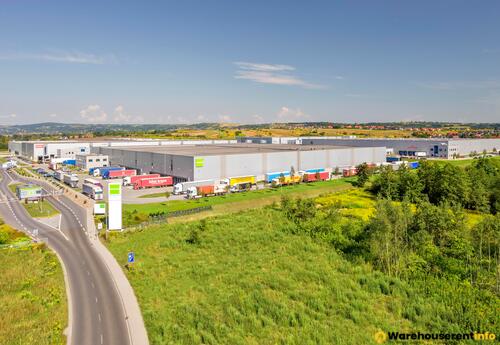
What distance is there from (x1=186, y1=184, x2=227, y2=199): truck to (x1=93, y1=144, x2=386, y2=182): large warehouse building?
5933 mm

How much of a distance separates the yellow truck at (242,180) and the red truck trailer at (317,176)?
14.5 metres

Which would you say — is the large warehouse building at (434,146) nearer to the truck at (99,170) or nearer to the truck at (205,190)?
the truck at (205,190)

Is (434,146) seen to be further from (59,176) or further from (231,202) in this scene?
(59,176)

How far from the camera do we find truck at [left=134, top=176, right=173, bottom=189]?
246 feet

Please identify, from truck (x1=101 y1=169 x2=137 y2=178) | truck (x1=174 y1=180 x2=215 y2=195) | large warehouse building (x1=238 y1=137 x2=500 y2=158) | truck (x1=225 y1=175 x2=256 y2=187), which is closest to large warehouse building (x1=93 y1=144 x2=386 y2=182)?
truck (x1=174 y1=180 x2=215 y2=195)

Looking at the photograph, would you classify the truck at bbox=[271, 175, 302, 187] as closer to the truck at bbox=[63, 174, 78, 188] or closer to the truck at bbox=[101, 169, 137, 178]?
the truck at bbox=[101, 169, 137, 178]

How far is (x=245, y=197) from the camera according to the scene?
68562mm

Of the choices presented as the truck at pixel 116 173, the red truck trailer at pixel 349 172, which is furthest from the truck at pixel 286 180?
the truck at pixel 116 173

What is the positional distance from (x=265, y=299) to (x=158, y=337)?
838 cm

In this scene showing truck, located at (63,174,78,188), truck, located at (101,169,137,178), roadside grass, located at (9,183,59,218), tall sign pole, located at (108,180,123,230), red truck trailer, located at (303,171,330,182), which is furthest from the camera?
red truck trailer, located at (303,171,330,182)

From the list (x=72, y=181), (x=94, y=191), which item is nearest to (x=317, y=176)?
(x=94, y=191)

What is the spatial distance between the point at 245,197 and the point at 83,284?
40401 mm

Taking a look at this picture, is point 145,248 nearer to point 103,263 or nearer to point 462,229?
point 103,263

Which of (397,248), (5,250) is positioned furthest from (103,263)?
(397,248)
